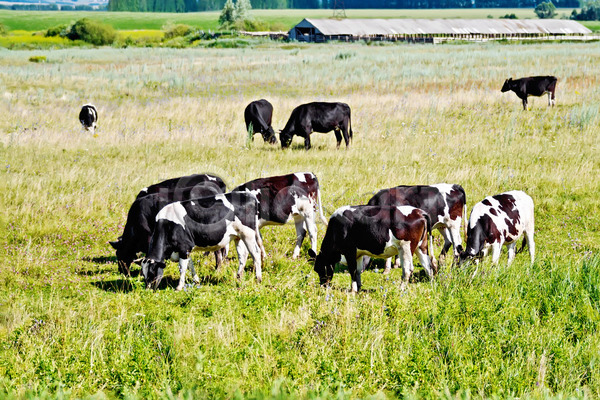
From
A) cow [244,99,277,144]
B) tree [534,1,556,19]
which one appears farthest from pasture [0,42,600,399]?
tree [534,1,556,19]

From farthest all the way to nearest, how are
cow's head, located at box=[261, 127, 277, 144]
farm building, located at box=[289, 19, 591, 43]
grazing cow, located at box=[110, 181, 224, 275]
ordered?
1. farm building, located at box=[289, 19, 591, 43]
2. cow's head, located at box=[261, 127, 277, 144]
3. grazing cow, located at box=[110, 181, 224, 275]

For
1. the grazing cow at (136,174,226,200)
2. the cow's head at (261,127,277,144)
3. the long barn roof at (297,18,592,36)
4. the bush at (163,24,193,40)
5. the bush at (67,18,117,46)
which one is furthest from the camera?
the bush at (163,24,193,40)

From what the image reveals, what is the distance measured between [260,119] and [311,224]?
1019cm

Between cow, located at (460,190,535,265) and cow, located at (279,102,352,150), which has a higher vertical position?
cow, located at (279,102,352,150)

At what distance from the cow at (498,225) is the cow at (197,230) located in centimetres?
321

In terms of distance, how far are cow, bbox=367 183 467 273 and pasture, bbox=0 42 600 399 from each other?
0.96m

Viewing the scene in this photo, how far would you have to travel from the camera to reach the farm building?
315 ft

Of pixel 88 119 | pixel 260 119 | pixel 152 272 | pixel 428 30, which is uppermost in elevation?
pixel 428 30

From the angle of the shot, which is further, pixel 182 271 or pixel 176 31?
pixel 176 31

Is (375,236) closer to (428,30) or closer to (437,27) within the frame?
(428,30)

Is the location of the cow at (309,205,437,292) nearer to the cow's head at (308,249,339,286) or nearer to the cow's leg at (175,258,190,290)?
the cow's head at (308,249,339,286)

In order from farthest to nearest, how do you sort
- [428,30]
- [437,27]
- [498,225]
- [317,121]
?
[437,27]
[428,30]
[317,121]
[498,225]

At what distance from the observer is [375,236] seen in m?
8.15

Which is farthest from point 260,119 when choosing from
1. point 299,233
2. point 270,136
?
point 299,233
